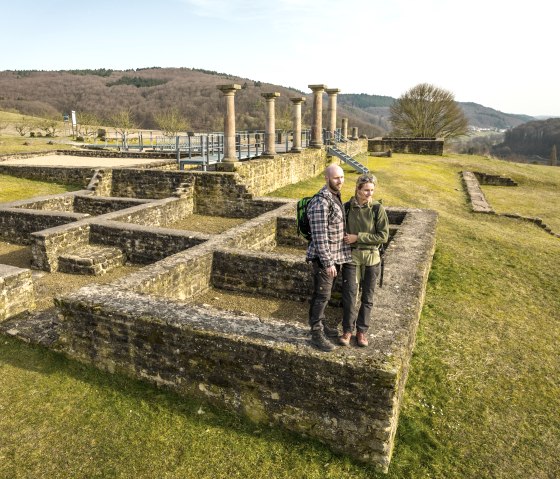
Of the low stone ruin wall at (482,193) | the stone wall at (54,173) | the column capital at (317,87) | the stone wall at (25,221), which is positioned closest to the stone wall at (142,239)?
the stone wall at (25,221)

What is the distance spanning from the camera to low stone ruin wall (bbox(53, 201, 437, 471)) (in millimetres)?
3949

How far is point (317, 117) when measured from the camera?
21.3 m

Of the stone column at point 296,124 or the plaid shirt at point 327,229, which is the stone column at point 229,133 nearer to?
the stone column at point 296,124

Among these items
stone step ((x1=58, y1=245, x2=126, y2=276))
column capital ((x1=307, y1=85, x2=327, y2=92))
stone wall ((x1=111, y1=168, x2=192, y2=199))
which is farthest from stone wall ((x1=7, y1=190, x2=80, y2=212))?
column capital ((x1=307, y1=85, x2=327, y2=92))

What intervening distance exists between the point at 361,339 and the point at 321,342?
0.41 meters

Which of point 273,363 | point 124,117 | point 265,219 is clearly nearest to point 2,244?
point 265,219

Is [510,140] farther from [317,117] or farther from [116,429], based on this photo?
[116,429]

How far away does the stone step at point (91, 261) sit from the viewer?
349 inches

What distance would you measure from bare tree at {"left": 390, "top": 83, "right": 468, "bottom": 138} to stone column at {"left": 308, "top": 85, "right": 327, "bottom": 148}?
27930 millimetres

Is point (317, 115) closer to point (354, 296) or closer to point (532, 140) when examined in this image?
point (354, 296)

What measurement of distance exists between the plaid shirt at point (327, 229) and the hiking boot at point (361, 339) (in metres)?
0.75

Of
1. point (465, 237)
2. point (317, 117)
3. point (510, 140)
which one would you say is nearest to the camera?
point (465, 237)

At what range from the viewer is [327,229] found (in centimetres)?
404

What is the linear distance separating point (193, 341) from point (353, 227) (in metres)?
2.11
